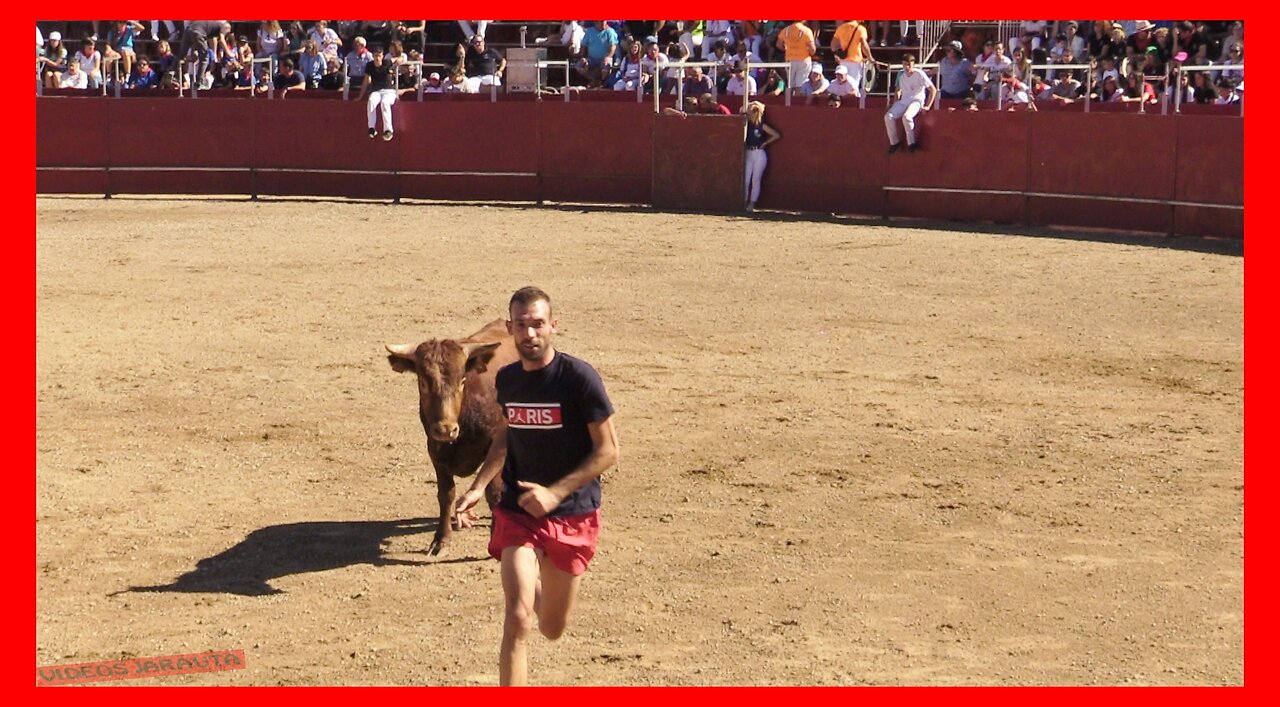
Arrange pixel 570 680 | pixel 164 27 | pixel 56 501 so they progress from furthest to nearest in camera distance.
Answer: pixel 164 27
pixel 56 501
pixel 570 680

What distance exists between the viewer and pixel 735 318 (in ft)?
45.8

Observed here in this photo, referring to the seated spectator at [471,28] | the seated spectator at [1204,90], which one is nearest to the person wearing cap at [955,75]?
the seated spectator at [1204,90]

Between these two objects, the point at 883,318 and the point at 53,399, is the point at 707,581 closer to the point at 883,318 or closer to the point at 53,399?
the point at 53,399

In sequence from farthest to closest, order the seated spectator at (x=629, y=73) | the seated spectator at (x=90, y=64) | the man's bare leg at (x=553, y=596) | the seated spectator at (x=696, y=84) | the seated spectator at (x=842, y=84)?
the seated spectator at (x=90, y=64) < the seated spectator at (x=629, y=73) < the seated spectator at (x=696, y=84) < the seated spectator at (x=842, y=84) < the man's bare leg at (x=553, y=596)

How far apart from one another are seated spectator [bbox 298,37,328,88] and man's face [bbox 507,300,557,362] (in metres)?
21.5

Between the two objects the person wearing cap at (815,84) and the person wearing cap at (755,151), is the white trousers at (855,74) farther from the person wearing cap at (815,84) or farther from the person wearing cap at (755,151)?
the person wearing cap at (755,151)

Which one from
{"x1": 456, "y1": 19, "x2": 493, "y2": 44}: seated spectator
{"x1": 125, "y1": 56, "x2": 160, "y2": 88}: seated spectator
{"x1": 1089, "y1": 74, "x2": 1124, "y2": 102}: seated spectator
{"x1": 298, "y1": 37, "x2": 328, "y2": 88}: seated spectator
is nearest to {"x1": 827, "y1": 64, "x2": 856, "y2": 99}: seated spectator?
{"x1": 1089, "y1": 74, "x2": 1124, "y2": 102}: seated spectator

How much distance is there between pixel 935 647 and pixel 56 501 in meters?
4.61

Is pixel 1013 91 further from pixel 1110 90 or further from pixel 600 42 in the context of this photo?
pixel 600 42

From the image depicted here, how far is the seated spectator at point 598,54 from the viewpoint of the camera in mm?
25250

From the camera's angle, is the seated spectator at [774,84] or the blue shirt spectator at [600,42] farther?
the blue shirt spectator at [600,42]

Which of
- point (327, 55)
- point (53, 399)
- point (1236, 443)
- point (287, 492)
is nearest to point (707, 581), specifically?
point (287, 492)

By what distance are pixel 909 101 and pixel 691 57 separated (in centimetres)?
465

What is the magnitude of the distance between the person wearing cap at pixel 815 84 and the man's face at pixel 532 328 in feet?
59.3
